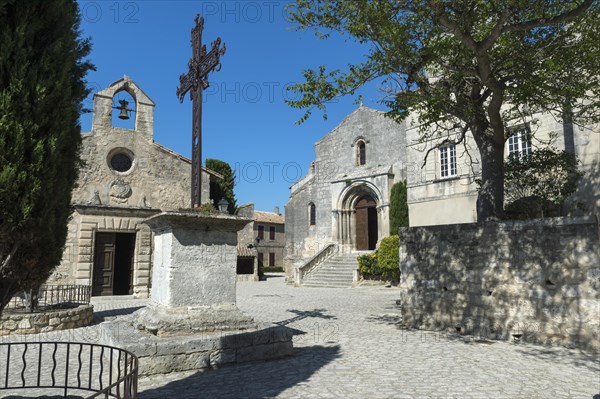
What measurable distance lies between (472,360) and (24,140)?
600 centimetres

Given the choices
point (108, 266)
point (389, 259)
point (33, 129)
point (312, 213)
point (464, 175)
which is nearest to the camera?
point (33, 129)

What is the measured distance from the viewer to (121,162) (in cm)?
1770

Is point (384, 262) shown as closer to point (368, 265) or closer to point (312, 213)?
point (368, 265)

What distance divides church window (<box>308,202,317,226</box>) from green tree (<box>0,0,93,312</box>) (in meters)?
22.6

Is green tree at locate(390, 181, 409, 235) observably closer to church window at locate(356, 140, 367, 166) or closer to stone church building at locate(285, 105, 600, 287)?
stone church building at locate(285, 105, 600, 287)

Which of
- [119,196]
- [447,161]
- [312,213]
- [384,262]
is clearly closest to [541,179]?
[447,161]

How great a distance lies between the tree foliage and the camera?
10500 millimetres

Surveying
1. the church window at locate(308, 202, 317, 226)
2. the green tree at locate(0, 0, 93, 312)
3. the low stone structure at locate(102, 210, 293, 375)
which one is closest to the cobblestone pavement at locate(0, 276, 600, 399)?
the low stone structure at locate(102, 210, 293, 375)

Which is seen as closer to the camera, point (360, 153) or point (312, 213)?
point (360, 153)

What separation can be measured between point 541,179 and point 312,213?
52.6 feet

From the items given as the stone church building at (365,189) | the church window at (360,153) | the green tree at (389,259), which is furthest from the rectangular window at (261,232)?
the green tree at (389,259)

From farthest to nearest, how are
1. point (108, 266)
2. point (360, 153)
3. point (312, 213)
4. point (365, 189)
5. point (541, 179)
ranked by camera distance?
point (312, 213), point (360, 153), point (365, 189), point (108, 266), point (541, 179)

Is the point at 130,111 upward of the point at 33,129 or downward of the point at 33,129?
upward

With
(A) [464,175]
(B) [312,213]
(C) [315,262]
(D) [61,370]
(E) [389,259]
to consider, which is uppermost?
(A) [464,175]
